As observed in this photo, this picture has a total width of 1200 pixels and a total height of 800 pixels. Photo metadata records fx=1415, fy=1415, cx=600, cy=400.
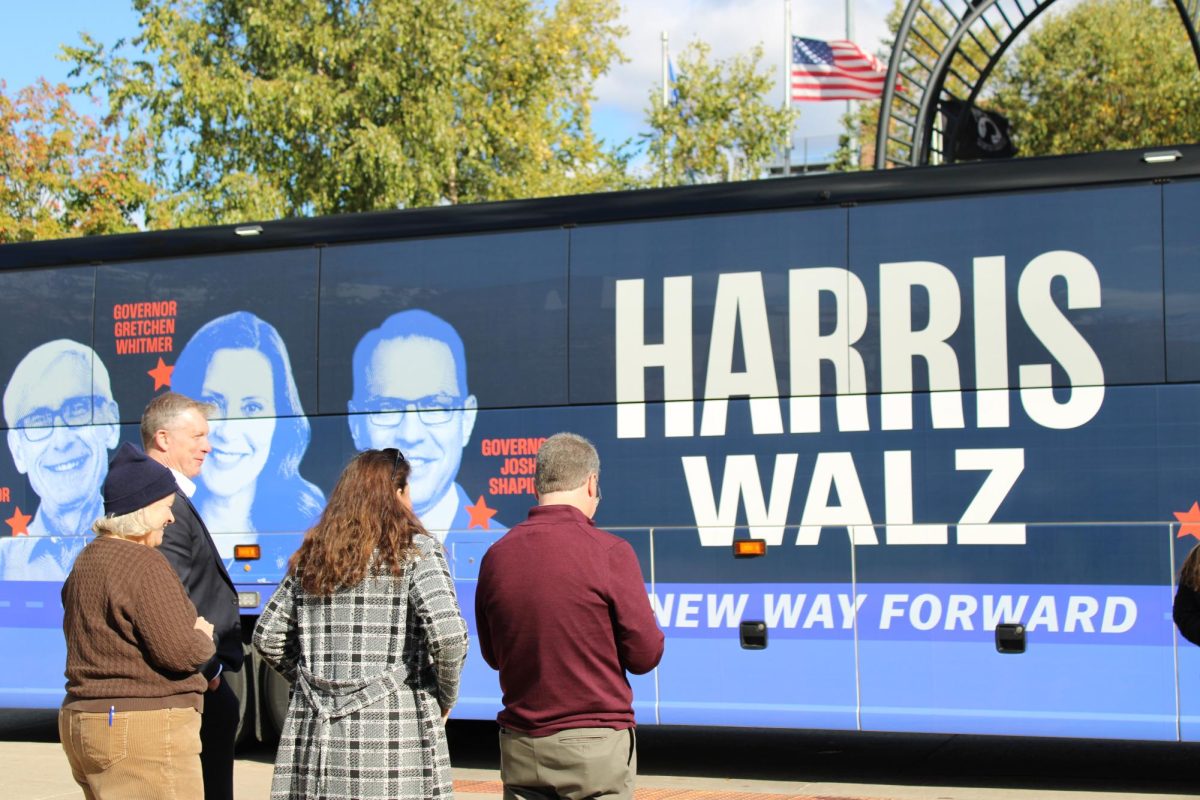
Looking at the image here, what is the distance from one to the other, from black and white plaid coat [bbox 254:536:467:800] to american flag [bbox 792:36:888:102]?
2075 centimetres

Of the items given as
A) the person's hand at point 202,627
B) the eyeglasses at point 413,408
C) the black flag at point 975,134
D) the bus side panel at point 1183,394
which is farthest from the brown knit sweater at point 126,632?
the black flag at point 975,134

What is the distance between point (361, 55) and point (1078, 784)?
1645 centimetres

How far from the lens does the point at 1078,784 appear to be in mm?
8867

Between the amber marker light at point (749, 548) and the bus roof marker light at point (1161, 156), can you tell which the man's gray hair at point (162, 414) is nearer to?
the amber marker light at point (749, 548)

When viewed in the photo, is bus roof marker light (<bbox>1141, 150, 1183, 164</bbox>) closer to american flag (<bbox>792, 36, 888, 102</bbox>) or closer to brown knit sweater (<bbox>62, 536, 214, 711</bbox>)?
brown knit sweater (<bbox>62, 536, 214, 711</bbox>)

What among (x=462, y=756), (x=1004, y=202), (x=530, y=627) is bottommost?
(x=462, y=756)

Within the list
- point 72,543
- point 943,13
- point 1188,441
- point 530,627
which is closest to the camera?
point 530,627

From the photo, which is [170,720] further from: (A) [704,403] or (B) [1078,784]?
(B) [1078,784]

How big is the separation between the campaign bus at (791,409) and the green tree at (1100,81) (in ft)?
84.5

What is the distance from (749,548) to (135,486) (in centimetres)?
453

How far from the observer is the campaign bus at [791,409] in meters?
8.09

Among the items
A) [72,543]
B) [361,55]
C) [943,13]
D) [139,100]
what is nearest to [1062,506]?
[72,543]

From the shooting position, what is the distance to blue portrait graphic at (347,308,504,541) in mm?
9383

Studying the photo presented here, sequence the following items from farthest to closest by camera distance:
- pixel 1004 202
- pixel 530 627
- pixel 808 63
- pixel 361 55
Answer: pixel 808 63 → pixel 361 55 → pixel 1004 202 → pixel 530 627
